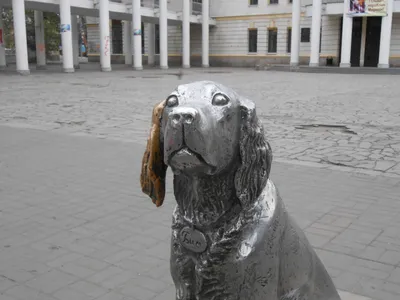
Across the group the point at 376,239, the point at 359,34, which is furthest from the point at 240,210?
the point at 359,34

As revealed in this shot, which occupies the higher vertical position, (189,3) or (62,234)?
(189,3)

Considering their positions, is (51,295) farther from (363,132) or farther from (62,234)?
(363,132)

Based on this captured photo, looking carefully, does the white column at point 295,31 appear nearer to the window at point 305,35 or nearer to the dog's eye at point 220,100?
the window at point 305,35

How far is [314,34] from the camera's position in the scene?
36.2 metres

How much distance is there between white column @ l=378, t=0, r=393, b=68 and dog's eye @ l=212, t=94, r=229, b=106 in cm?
3589

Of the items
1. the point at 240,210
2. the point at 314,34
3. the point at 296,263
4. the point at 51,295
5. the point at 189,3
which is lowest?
the point at 51,295

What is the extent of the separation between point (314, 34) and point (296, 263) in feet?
119

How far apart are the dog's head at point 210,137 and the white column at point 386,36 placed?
117 ft

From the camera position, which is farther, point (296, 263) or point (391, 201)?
point (391, 201)

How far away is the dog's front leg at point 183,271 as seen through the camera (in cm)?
208

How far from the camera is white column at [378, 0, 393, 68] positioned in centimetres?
3425

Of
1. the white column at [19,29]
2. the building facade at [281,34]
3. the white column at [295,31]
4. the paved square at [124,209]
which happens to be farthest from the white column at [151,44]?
the paved square at [124,209]

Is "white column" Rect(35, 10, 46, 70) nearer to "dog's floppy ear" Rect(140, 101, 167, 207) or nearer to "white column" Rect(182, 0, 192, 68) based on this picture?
"white column" Rect(182, 0, 192, 68)

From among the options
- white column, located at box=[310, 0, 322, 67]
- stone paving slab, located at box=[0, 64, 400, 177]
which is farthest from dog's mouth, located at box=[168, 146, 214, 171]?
white column, located at box=[310, 0, 322, 67]
